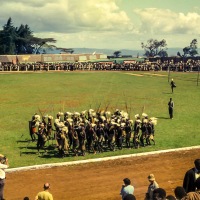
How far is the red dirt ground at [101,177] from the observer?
529 inches

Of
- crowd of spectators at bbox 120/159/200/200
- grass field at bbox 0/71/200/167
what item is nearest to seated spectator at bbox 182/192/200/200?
crowd of spectators at bbox 120/159/200/200

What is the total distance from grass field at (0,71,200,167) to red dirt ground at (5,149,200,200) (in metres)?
1.58

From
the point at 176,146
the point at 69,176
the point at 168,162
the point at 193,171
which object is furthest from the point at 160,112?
the point at 193,171

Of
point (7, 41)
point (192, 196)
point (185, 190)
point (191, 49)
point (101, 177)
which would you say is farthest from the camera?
point (191, 49)

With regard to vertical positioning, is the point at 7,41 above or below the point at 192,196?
above

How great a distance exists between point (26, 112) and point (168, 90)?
1949cm

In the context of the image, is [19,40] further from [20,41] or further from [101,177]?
[101,177]

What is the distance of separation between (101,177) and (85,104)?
18148 millimetres

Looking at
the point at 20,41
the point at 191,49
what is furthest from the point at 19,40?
the point at 191,49

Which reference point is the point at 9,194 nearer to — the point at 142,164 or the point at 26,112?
the point at 142,164

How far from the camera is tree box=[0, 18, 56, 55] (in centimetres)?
10425

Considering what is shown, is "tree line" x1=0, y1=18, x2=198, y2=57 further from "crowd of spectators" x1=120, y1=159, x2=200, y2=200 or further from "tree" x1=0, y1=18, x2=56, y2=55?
"crowd of spectators" x1=120, y1=159, x2=200, y2=200

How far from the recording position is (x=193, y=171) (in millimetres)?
9609

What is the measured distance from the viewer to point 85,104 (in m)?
33.0
